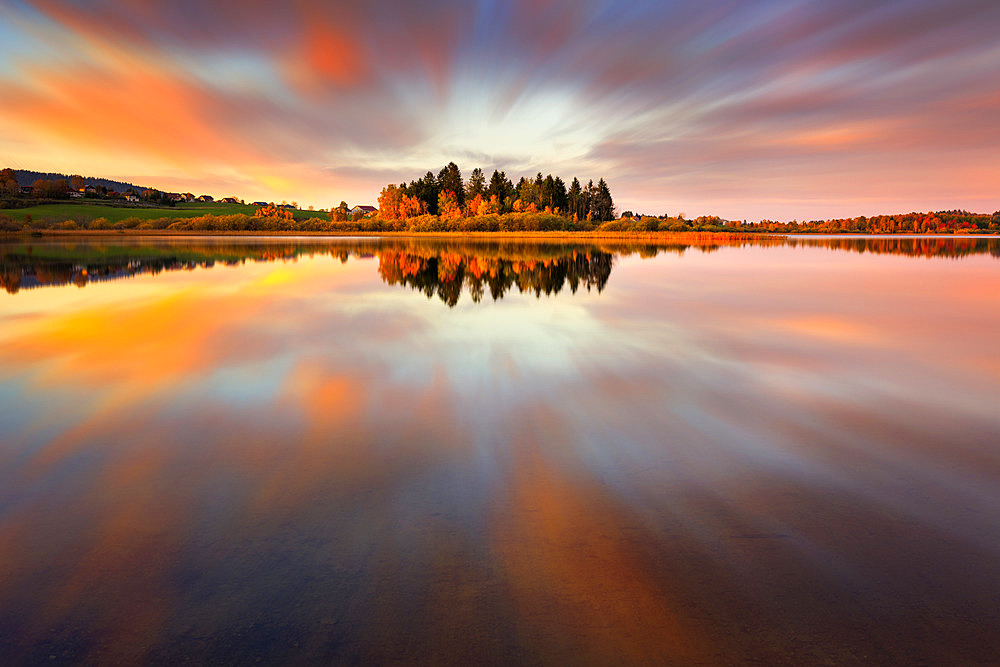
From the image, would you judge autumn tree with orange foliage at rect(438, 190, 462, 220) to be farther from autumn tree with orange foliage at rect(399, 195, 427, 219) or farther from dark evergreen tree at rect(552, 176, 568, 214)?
dark evergreen tree at rect(552, 176, 568, 214)

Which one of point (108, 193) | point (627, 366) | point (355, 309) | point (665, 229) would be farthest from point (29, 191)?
point (627, 366)

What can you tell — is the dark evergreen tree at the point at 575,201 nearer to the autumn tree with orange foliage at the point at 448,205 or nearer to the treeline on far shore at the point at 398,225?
the treeline on far shore at the point at 398,225

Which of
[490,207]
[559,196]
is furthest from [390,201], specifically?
[559,196]

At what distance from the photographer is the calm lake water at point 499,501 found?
323 centimetres

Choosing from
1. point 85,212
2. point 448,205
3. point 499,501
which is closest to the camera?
point 499,501

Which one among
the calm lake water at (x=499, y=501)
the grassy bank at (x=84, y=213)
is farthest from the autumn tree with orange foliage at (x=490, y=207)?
the calm lake water at (x=499, y=501)

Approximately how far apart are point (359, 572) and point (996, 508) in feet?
18.2

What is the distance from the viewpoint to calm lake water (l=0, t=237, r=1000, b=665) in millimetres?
3234

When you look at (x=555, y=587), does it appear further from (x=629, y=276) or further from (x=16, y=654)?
(x=629, y=276)

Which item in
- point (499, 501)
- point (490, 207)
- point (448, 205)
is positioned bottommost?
point (499, 501)

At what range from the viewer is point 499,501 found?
483 cm

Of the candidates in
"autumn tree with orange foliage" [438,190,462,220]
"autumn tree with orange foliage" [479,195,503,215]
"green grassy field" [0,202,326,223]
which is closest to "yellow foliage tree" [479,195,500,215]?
"autumn tree with orange foliage" [479,195,503,215]

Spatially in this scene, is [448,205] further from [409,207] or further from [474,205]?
[409,207]

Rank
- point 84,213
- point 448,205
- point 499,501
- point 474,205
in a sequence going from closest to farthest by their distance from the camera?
point 499,501, point 84,213, point 474,205, point 448,205
